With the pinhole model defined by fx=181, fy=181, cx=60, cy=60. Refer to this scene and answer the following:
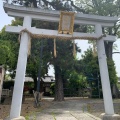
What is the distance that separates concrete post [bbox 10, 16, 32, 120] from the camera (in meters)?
6.23

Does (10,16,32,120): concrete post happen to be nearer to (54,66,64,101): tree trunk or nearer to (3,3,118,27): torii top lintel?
(3,3,118,27): torii top lintel

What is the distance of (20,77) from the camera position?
6461 millimetres

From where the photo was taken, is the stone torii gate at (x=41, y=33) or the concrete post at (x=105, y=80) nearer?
the stone torii gate at (x=41, y=33)

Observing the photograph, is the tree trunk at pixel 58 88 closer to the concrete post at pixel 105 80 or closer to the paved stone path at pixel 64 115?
the paved stone path at pixel 64 115

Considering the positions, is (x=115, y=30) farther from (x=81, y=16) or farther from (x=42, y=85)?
(x=81, y=16)

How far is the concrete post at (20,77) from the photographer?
623cm

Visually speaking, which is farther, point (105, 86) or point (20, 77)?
point (105, 86)

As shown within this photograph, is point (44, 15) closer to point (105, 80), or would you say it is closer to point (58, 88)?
point (105, 80)

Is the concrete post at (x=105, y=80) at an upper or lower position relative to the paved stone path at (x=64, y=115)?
upper

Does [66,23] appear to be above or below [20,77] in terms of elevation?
above

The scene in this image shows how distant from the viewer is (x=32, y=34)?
6.98 meters

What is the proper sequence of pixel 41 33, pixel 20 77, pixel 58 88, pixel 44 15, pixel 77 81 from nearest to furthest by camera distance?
pixel 20 77 → pixel 41 33 → pixel 44 15 → pixel 58 88 → pixel 77 81

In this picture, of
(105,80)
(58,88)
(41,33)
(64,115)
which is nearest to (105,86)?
(105,80)

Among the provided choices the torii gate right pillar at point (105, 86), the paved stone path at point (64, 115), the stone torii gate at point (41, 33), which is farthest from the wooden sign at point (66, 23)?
the paved stone path at point (64, 115)
